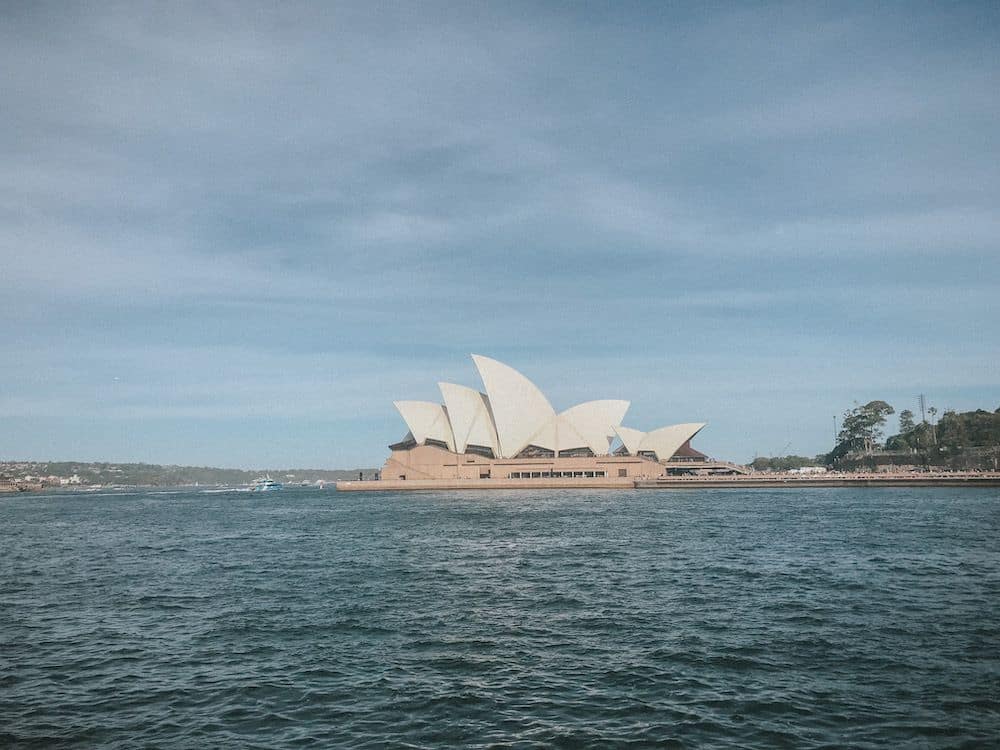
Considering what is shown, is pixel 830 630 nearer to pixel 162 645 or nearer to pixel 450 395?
pixel 162 645

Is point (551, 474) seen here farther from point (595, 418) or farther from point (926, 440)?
point (926, 440)

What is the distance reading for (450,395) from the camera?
94062 millimetres

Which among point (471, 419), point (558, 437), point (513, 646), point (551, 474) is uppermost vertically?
point (471, 419)

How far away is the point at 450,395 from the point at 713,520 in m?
55.7

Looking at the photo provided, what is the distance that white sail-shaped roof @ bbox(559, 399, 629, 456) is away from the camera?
320 feet

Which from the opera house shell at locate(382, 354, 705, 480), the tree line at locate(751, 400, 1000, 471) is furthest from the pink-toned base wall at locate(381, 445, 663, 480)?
the tree line at locate(751, 400, 1000, 471)

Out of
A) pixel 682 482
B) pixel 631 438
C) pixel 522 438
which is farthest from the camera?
pixel 631 438

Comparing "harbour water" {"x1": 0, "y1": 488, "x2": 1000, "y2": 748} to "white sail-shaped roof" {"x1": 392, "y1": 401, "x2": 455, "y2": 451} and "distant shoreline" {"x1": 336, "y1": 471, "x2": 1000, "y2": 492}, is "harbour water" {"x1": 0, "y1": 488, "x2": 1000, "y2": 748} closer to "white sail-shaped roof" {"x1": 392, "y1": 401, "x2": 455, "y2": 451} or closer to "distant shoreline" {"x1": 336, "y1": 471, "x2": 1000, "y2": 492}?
"distant shoreline" {"x1": 336, "y1": 471, "x2": 1000, "y2": 492}

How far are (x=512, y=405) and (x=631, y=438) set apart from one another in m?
19.4

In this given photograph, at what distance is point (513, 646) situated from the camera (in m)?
14.2

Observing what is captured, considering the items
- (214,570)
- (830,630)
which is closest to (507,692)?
(830,630)

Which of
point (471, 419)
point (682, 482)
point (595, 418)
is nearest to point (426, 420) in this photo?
point (471, 419)

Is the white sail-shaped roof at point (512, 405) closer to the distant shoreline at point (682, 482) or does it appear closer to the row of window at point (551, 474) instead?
the row of window at point (551, 474)

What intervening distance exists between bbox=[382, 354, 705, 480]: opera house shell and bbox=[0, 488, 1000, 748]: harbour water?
64.1 meters
